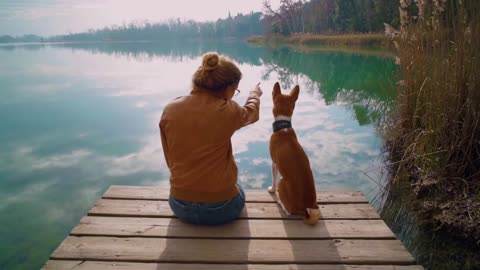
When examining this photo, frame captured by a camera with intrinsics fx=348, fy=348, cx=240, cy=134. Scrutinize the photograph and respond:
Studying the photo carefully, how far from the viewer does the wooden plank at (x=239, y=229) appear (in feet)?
6.87

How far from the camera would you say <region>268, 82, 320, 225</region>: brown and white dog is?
2.15 m

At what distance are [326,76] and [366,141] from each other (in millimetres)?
7135

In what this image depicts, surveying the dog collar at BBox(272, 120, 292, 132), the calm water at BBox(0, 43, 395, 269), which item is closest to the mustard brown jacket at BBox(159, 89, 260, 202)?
the dog collar at BBox(272, 120, 292, 132)

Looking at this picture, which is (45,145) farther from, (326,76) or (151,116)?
(326,76)

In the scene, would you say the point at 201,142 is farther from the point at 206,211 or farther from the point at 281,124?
the point at 281,124

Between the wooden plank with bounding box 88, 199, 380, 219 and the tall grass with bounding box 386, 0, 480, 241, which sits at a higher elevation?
the tall grass with bounding box 386, 0, 480, 241

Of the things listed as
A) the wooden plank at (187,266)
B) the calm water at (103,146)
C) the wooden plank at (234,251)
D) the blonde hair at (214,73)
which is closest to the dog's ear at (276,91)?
the blonde hair at (214,73)

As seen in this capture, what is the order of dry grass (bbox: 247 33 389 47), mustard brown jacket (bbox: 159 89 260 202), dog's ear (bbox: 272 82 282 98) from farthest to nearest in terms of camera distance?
dry grass (bbox: 247 33 389 47) → dog's ear (bbox: 272 82 282 98) → mustard brown jacket (bbox: 159 89 260 202)

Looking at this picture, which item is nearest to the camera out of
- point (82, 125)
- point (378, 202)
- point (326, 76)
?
point (378, 202)

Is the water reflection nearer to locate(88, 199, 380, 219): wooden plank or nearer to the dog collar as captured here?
locate(88, 199, 380, 219): wooden plank

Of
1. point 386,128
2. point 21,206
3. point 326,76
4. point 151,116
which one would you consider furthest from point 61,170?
point 326,76

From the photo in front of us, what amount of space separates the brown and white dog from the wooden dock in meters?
0.10

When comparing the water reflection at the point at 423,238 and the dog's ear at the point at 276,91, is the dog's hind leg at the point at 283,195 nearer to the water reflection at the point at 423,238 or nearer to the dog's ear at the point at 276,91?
the dog's ear at the point at 276,91

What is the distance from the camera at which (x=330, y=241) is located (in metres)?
2.04
